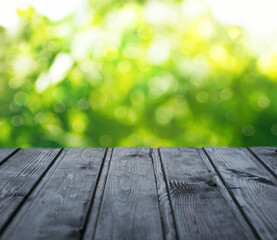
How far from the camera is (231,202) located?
49.7 inches

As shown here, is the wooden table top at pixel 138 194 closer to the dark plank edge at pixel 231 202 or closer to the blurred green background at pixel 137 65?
the dark plank edge at pixel 231 202

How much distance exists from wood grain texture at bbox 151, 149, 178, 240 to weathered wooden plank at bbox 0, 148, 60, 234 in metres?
0.41

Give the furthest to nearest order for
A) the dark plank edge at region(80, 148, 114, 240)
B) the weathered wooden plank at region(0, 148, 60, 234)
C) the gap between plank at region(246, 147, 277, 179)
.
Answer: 1. the gap between plank at region(246, 147, 277, 179)
2. the weathered wooden plank at region(0, 148, 60, 234)
3. the dark plank edge at region(80, 148, 114, 240)

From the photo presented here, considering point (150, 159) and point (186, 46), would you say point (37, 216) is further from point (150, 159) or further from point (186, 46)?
point (186, 46)

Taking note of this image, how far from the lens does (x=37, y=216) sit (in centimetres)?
115

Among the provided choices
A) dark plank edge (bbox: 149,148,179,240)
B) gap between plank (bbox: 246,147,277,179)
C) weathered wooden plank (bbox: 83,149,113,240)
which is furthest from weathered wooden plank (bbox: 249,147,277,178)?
weathered wooden plank (bbox: 83,149,113,240)

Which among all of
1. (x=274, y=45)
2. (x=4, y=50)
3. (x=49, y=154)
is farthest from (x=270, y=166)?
(x=4, y=50)

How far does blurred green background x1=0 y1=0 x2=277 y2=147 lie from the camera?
261 centimetres

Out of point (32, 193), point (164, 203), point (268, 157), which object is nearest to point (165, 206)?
point (164, 203)

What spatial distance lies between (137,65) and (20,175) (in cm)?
129

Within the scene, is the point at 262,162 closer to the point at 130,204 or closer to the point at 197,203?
the point at 197,203

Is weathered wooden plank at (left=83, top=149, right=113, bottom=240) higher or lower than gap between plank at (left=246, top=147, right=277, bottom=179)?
lower

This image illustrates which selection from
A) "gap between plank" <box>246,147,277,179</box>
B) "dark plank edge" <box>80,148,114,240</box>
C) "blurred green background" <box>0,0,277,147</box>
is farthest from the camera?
"blurred green background" <box>0,0,277,147</box>

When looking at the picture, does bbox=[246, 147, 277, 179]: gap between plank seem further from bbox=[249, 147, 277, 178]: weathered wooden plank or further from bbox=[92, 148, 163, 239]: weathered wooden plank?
bbox=[92, 148, 163, 239]: weathered wooden plank
